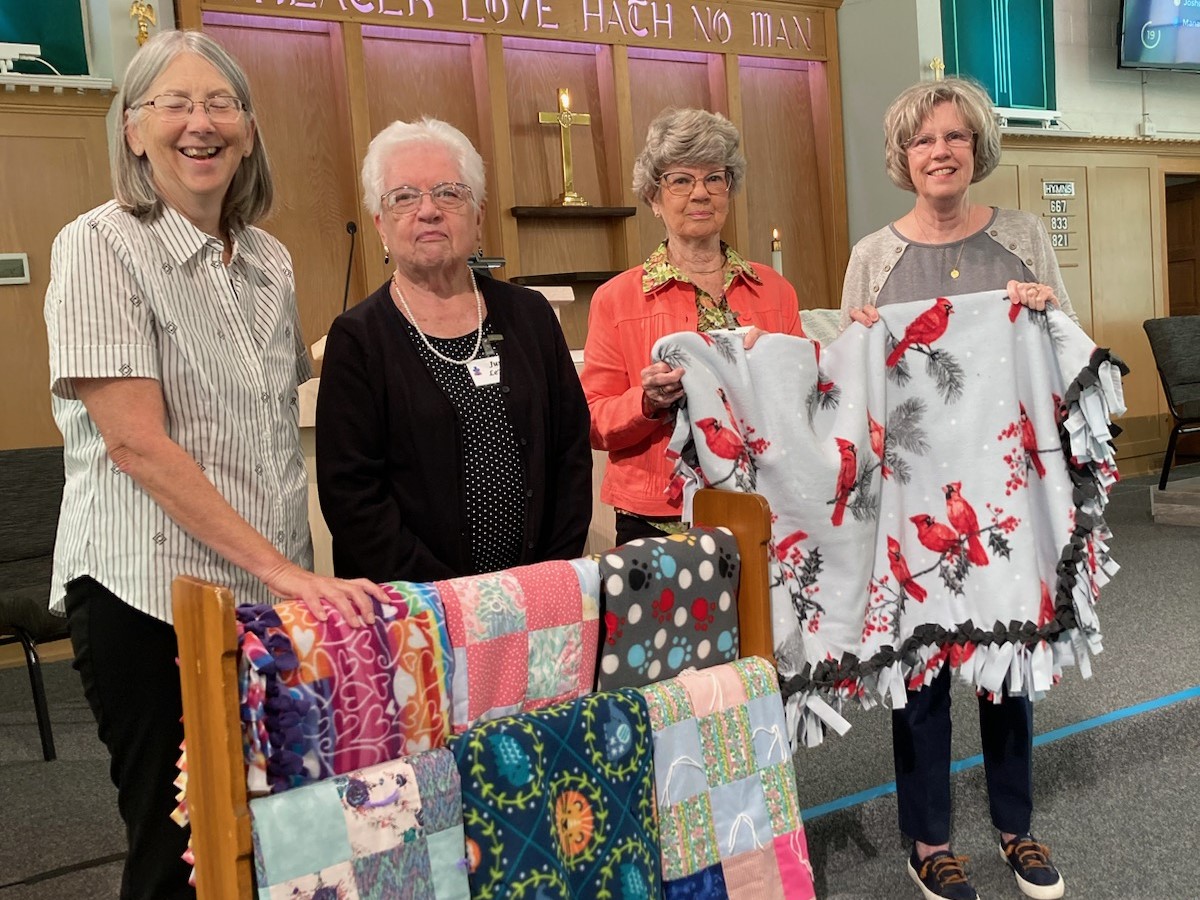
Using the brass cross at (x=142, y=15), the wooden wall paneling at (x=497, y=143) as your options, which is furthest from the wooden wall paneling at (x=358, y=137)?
the brass cross at (x=142, y=15)

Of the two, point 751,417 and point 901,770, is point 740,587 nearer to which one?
point 751,417

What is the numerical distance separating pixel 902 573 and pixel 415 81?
466 centimetres

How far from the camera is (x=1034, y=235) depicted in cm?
209

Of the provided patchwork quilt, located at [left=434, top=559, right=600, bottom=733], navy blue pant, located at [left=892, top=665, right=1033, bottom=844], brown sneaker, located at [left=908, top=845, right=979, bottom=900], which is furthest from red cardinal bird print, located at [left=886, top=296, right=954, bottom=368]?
brown sneaker, located at [left=908, top=845, right=979, bottom=900]

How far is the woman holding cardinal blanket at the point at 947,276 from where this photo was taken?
207 cm

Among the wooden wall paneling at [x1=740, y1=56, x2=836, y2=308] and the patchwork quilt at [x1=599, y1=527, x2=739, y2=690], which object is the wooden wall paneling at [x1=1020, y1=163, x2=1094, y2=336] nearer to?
the wooden wall paneling at [x1=740, y1=56, x2=836, y2=308]

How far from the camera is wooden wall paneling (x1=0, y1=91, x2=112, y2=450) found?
459 centimetres

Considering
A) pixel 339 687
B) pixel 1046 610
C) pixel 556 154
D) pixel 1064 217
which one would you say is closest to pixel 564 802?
pixel 339 687

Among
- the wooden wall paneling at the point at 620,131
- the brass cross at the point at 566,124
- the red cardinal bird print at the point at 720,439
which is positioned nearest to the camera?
the red cardinal bird print at the point at 720,439

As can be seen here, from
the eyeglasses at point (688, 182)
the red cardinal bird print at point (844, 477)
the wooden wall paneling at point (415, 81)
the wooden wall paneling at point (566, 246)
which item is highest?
the wooden wall paneling at point (415, 81)

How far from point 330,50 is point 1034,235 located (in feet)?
14.2

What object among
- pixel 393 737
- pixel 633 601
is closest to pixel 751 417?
pixel 633 601

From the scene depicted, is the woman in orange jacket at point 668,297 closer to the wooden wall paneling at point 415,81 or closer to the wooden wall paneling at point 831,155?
the wooden wall paneling at point 415,81

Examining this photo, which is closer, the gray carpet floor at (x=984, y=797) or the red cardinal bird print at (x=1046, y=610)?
the red cardinal bird print at (x=1046, y=610)
